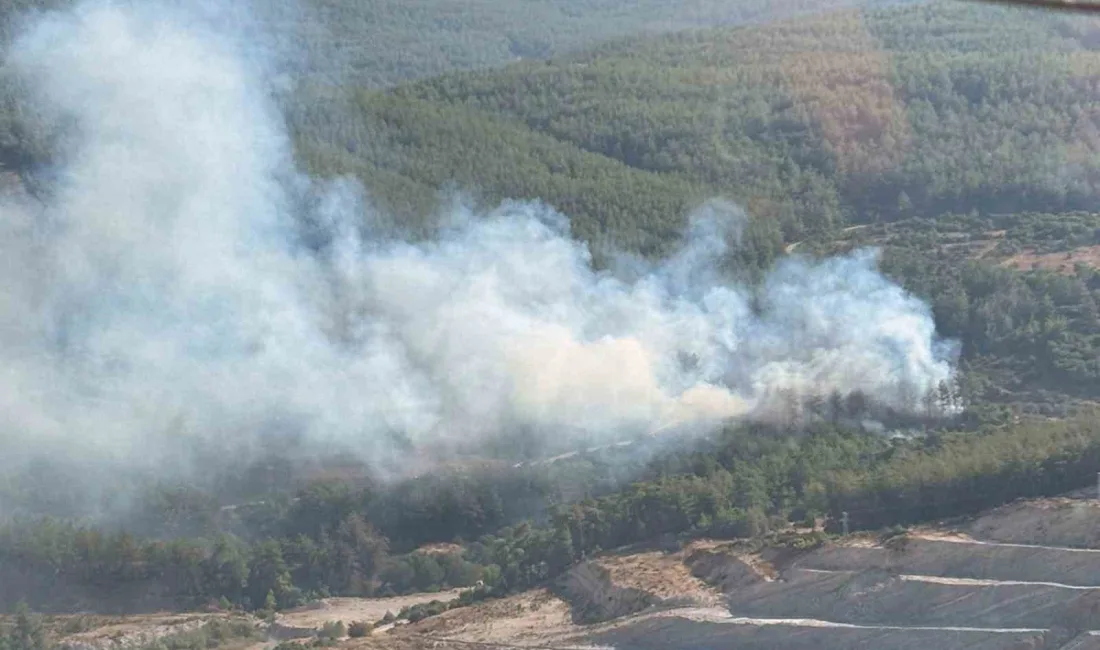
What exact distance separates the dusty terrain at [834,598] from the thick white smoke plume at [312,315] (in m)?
11.4

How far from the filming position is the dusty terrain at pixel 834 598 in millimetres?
38469

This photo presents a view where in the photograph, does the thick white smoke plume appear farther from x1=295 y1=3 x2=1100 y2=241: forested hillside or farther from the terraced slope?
the terraced slope

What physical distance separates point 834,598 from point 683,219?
2980 cm

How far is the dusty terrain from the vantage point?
38469 mm

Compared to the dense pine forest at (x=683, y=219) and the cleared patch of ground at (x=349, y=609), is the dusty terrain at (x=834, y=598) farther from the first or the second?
the cleared patch of ground at (x=349, y=609)

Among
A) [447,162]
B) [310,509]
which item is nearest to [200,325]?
[310,509]

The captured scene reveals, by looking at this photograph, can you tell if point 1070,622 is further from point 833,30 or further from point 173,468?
point 833,30

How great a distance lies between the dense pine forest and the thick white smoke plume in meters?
1.55

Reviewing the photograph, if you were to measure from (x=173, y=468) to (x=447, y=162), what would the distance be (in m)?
22.1

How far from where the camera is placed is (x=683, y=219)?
6894cm

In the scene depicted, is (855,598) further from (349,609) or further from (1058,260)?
(1058,260)

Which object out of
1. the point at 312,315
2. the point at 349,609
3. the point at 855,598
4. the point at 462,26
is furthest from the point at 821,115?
the point at 855,598

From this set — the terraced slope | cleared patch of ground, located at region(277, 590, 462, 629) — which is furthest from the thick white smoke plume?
the terraced slope

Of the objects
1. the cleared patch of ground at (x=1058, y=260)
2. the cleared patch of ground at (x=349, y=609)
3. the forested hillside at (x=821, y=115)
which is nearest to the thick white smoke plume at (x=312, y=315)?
the forested hillside at (x=821, y=115)
